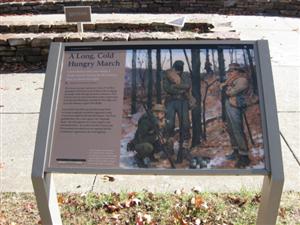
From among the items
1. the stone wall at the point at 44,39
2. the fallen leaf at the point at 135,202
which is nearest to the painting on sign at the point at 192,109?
the fallen leaf at the point at 135,202

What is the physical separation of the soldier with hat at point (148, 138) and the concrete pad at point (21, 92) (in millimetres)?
3447

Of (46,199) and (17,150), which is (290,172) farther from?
(17,150)

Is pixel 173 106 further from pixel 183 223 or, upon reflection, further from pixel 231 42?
pixel 183 223

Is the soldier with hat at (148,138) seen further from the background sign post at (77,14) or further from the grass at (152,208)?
the background sign post at (77,14)

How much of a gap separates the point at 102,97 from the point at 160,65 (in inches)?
16.4

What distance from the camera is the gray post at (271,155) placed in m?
2.36

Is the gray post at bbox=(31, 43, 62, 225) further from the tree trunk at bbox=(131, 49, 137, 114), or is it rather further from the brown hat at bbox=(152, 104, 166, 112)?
the brown hat at bbox=(152, 104, 166, 112)

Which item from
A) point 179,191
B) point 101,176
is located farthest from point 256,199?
point 101,176

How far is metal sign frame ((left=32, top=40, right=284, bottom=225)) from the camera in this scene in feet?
7.84

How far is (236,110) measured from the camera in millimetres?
2549

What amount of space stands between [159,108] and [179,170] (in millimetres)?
399

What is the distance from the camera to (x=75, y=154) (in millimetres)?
2535

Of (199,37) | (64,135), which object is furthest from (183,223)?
(199,37)

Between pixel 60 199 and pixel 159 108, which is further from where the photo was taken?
pixel 60 199
